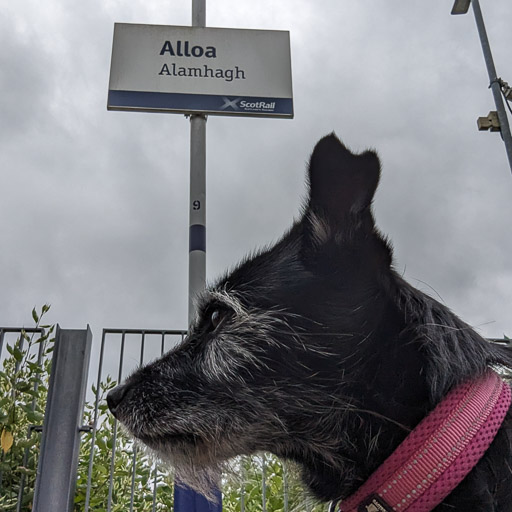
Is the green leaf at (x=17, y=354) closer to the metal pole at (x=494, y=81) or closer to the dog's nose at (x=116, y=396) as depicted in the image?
the dog's nose at (x=116, y=396)

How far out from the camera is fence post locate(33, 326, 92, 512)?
127 inches

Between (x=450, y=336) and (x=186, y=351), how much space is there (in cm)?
89

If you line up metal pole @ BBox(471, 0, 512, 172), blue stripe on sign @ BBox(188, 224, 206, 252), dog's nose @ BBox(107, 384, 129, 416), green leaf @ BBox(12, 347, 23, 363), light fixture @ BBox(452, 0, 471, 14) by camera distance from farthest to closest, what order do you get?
light fixture @ BBox(452, 0, 471, 14)
metal pole @ BBox(471, 0, 512, 172)
blue stripe on sign @ BBox(188, 224, 206, 252)
green leaf @ BBox(12, 347, 23, 363)
dog's nose @ BBox(107, 384, 129, 416)

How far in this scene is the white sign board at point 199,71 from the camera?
4.21 meters

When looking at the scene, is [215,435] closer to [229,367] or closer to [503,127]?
[229,367]

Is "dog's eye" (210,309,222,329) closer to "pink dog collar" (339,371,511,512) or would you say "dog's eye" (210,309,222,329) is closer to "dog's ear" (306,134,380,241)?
"dog's ear" (306,134,380,241)

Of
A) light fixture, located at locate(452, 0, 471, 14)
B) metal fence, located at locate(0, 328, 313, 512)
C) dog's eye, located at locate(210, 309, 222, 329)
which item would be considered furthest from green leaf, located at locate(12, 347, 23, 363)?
light fixture, located at locate(452, 0, 471, 14)

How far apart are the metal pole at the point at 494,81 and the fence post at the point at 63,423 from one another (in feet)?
16.4

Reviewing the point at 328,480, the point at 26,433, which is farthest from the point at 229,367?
the point at 26,433

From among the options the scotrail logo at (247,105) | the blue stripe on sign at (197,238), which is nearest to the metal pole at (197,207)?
the blue stripe on sign at (197,238)

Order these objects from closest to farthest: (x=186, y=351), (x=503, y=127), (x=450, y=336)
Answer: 1. (x=450, y=336)
2. (x=186, y=351)
3. (x=503, y=127)

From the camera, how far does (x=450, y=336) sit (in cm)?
147

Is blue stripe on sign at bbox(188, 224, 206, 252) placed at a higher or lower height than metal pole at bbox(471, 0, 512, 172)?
lower

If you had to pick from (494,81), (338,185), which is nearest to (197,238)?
(338,185)
